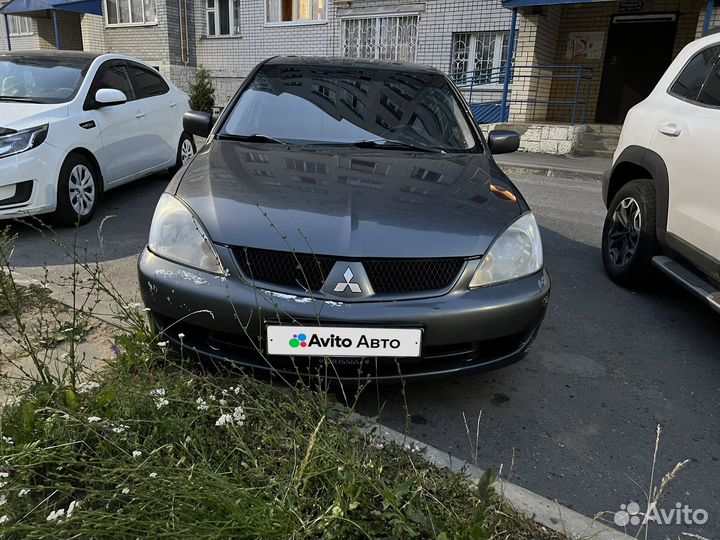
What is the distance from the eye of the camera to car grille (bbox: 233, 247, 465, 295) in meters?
2.38

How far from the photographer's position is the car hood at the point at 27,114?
477 centimetres

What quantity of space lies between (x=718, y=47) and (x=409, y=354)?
3.10m

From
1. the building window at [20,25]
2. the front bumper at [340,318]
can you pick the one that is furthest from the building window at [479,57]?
the building window at [20,25]

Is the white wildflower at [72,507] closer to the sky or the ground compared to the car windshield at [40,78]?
closer to the ground

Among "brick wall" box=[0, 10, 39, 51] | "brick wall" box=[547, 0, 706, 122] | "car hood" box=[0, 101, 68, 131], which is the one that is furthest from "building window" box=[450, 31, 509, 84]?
"brick wall" box=[0, 10, 39, 51]

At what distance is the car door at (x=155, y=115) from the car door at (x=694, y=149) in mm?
5021

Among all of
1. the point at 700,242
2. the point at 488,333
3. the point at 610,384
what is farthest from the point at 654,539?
the point at 700,242

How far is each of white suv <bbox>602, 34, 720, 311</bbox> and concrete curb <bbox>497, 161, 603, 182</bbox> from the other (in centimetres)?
474

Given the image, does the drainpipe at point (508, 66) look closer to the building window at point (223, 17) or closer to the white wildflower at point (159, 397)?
the building window at point (223, 17)

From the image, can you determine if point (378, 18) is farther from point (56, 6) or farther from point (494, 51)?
point (56, 6)

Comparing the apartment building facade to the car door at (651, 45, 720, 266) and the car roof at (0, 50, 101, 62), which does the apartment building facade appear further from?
the car door at (651, 45, 720, 266)

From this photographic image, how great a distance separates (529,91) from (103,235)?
9787mm

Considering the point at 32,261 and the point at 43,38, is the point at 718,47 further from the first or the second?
the point at 43,38

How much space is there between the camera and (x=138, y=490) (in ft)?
5.82
